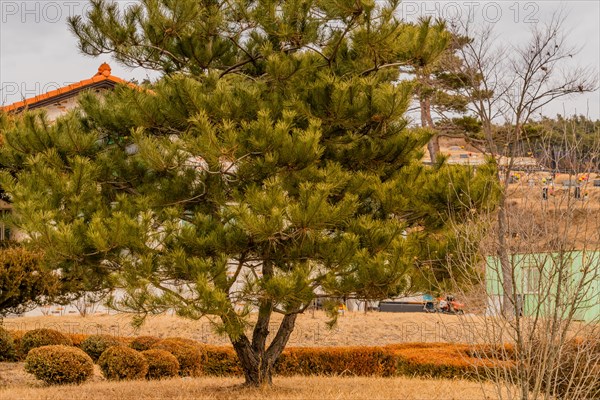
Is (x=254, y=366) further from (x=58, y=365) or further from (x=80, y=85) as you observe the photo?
(x=80, y=85)

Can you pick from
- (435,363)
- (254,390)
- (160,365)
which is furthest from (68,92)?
(254,390)

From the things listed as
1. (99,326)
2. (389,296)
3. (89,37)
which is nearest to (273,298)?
(389,296)

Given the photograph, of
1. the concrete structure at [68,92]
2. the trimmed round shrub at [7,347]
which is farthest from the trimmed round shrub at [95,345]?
the concrete structure at [68,92]

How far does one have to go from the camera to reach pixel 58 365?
1116 centimetres

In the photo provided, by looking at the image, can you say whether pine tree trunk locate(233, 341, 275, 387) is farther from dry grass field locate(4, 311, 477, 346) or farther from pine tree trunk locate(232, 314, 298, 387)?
dry grass field locate(4, 311, 477, 346)

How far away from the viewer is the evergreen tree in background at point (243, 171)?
8.56 metres

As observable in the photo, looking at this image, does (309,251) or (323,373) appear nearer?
(309,251)

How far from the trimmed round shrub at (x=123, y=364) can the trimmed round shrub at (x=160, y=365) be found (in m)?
0.25

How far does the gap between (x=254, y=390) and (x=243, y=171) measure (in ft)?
9.62

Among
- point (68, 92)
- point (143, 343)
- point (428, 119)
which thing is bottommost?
point (143, 343)

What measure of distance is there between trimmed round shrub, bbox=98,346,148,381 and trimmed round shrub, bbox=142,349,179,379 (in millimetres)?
254

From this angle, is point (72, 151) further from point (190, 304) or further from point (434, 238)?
point (434, 238)

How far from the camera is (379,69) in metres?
10.2

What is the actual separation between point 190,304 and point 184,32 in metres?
3.71
